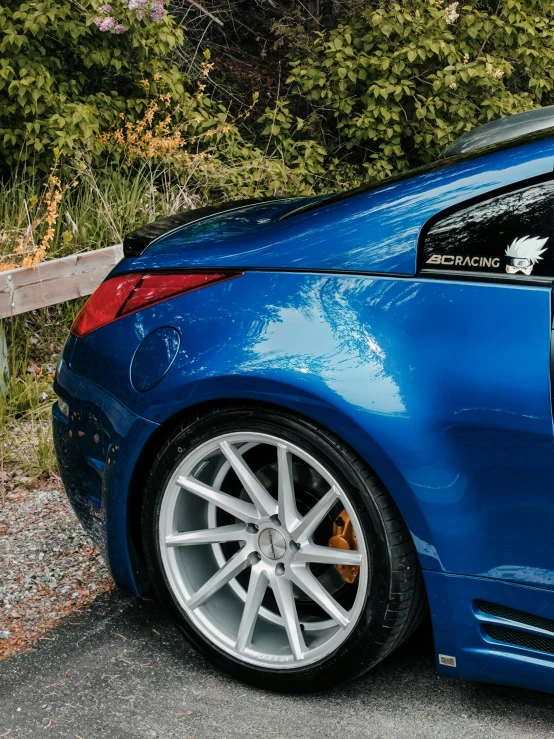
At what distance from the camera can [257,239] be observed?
2547 mm

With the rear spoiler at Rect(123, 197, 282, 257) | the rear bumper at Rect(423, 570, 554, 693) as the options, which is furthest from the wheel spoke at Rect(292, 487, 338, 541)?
the rear spoiler at Rect(123, 197, 282, 257)

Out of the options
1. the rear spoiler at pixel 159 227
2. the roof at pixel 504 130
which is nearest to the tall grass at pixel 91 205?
the rear spoiler at pixel 159 227

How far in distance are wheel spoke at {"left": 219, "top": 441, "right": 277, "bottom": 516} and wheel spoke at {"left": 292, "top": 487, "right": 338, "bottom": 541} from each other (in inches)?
3.6

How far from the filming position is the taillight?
8.36 ft

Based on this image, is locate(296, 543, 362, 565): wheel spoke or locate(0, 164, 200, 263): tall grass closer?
locate(296, 543, 362, 565): wheel spoke

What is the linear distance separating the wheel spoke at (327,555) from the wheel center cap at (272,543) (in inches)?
2.2

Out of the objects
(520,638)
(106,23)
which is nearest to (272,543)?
(520,638)

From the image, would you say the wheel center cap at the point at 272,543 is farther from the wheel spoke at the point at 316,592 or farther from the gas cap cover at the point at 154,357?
the gas cap cover at the point at 154,357

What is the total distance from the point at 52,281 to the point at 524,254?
3.14 m

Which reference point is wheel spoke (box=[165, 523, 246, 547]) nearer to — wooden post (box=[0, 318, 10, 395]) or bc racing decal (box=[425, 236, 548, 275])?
bc racing decal (box=[425, 236, 548, 275])

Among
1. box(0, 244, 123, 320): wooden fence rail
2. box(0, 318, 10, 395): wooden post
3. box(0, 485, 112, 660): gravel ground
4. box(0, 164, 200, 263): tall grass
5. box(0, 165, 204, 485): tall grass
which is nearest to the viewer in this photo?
box(0, 485, 112, 660): gravel ground

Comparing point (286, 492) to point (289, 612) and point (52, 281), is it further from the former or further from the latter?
point (52, 281)

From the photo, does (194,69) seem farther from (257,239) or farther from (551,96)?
(257,239)

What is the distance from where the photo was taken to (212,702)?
2.51 m
